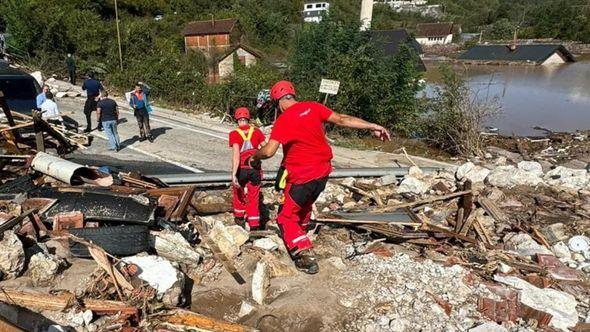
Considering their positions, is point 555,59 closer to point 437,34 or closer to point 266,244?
point 437,34

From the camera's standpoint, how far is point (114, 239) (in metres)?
4.14

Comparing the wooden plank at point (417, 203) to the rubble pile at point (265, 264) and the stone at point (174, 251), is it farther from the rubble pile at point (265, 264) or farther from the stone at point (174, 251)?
the stone at point (174, 251)

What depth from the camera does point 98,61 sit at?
898 inches

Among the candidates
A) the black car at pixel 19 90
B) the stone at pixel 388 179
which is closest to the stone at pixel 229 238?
the stone at pixel 388 179

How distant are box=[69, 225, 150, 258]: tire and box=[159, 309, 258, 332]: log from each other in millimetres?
1092

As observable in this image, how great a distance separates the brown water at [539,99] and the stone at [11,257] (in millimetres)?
12697

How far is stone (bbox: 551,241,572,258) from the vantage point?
5011 millimetres

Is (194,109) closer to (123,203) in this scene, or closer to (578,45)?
(123,203)

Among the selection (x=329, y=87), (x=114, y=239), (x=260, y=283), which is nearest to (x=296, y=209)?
(x=260, y=283)

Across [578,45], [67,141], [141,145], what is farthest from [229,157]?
[578,45]

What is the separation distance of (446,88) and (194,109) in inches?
394

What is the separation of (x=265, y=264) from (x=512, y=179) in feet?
19.0

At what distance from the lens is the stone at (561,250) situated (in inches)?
197

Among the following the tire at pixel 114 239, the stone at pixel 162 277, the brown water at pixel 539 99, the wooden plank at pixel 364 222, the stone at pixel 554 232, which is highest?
the tire at pixel 114 239
